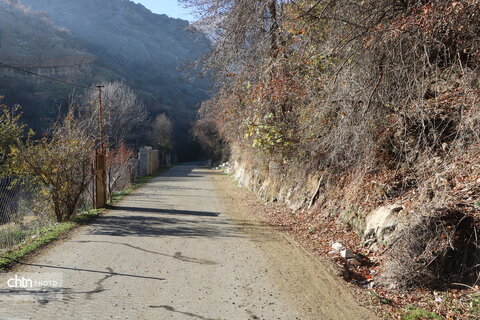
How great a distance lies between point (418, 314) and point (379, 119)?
490 cm

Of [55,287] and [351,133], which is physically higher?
[351,133]

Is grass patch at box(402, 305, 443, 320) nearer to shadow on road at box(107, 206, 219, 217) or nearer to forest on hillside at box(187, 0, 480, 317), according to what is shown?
forest on hillside at box(187, 0, 480, 317)

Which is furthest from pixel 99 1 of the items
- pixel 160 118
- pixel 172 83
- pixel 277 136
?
pixel 277 136

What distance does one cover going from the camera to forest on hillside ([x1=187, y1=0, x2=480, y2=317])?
19.0 ft

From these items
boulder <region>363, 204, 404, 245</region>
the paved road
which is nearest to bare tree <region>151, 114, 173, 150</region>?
the paved road

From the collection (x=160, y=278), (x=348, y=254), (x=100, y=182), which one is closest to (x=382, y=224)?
(x=348, y=254)

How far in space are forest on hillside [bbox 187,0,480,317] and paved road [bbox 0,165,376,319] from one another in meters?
1.72

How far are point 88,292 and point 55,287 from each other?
56cm

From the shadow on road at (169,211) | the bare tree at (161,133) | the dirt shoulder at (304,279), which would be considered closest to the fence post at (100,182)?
the shadow on road at (169,211)

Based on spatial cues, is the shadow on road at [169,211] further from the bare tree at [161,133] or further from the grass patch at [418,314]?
the bare tree at [161,133]

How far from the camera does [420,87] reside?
26.9ft

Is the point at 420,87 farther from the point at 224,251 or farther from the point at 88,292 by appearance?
the point at 88,292

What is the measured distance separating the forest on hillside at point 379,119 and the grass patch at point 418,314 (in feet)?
2.19

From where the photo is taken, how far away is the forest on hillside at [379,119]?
580 cm
